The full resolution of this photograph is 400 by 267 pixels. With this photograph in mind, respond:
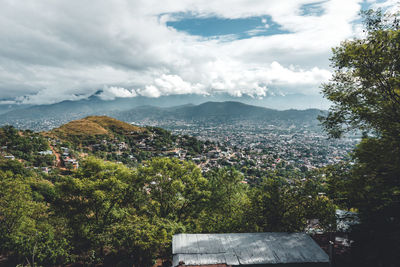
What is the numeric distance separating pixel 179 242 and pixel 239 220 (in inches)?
173

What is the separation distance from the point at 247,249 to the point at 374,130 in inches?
294

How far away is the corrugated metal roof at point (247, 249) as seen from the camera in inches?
294

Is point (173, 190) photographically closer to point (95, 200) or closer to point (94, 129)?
point (95, 200)

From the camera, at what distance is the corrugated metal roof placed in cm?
746

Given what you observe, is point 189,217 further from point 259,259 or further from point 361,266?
point 361,266

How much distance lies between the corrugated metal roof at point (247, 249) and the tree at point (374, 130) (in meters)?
2.05

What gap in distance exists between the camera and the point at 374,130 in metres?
8.20

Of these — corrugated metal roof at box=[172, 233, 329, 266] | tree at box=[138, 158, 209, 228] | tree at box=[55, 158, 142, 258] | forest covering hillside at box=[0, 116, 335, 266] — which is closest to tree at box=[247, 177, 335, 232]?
forest covering hillside at box=[0, 116, 335, 266]

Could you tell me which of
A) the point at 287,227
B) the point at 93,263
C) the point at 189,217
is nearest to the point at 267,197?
the point at 287,227

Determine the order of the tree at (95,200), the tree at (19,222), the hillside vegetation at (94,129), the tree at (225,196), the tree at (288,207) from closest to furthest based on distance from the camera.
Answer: the tree at (288,207)
the tree at (95,200)
the tree at (19,222)
the tree at (225,196)
the hillside vegetation at (94,129)

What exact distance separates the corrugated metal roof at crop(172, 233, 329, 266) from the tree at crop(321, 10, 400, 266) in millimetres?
2054

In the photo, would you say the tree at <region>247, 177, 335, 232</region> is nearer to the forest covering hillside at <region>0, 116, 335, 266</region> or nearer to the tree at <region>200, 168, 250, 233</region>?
the forest covering hillside at <region>0, 116, 335, 266</region>

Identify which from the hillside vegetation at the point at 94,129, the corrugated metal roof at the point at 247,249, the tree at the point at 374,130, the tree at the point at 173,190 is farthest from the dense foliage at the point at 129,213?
the hillside vegetation at the point at 94,129

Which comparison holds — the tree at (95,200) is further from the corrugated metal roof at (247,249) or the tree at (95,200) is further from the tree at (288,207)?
the tree at (288,207)
